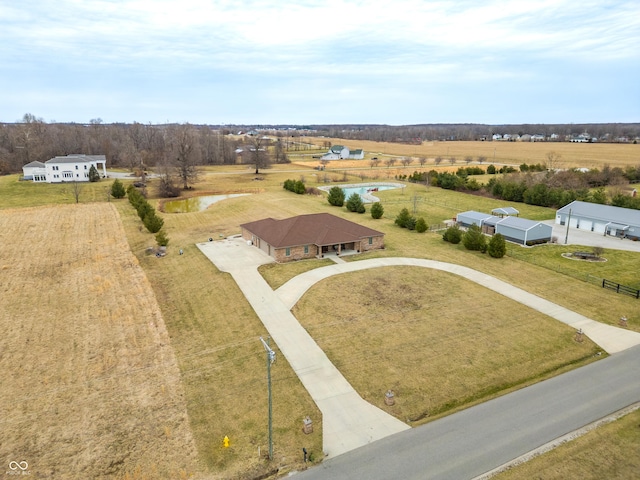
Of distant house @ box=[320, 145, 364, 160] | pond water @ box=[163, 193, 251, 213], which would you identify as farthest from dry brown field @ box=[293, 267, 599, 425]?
distant house @ box=[320, 145, 364, 160]

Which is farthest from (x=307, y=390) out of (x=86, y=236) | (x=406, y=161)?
(x=406, y=161)

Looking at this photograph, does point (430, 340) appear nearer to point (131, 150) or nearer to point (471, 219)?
point (471, 219)

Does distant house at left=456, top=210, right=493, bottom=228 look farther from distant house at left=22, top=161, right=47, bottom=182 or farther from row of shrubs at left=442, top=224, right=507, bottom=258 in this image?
distant house at left=22, top=161, right=47, bottom=182

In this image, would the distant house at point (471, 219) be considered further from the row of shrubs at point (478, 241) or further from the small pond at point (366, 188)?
the small pond at point (366, 188)

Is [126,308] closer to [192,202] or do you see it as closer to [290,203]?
[290,203]

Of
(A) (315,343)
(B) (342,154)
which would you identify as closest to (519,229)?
(A) (315,343)

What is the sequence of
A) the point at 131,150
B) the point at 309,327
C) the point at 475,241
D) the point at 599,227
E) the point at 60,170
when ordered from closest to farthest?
the point at 309,327 < the point at 475,241 < the point at 599,227 < the point at 60,170 < the point at 131,150
